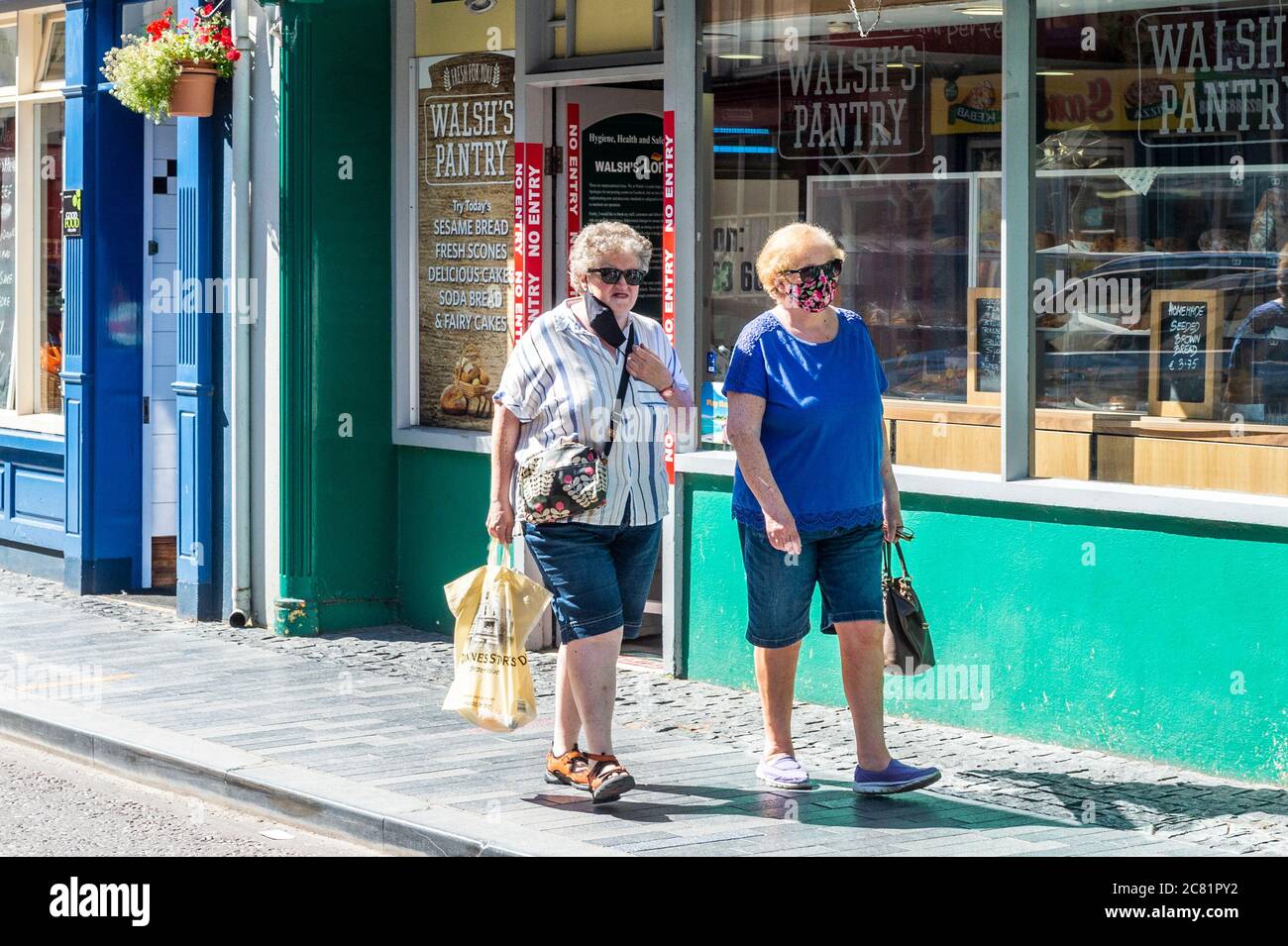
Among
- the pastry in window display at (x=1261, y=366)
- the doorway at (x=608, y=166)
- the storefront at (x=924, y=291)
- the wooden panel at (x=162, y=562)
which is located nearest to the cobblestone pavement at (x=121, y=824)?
the storefront at (x=924, y=291)

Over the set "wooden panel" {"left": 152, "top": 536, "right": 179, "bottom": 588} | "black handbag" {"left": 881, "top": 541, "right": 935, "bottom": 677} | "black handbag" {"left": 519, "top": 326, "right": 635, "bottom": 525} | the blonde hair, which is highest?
the blonde hair

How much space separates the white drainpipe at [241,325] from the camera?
9.80 m

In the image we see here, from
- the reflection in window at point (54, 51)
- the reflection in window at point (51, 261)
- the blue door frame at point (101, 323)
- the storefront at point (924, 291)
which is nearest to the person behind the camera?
the storefront at point (924, 291)

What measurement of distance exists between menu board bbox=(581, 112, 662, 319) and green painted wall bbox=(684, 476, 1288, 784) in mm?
2389

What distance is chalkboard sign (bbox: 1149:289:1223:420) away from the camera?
7.07m

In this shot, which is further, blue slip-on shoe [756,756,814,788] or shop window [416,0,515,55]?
shop window [416,0,515,55]

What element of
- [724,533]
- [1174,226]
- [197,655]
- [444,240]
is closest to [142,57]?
[444,240]

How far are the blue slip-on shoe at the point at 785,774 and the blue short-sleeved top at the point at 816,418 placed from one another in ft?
2.69

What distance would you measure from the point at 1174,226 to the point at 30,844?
451cm

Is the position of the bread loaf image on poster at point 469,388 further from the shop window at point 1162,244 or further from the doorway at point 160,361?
the shop window at point 1162,244

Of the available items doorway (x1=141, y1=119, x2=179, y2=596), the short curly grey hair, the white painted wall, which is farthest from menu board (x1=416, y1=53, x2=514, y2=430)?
the short curly grey hair

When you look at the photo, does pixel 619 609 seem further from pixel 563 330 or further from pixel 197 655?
pixel 197 655

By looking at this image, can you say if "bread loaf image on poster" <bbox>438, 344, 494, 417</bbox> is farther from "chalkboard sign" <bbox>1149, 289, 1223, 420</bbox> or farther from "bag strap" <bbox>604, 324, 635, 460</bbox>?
"chalkboard sign" <bbox>1149, 289, 1223, 420</bbox>

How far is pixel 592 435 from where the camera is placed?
6.44 meters
